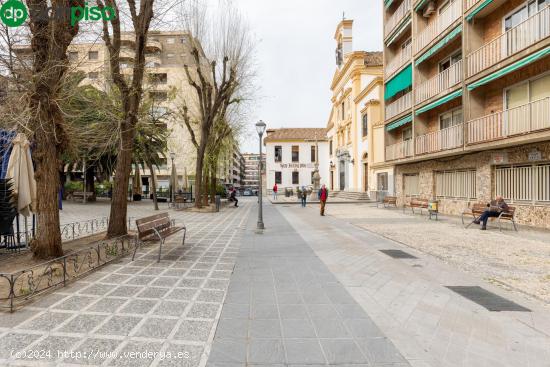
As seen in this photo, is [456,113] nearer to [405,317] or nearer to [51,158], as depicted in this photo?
[405,317]

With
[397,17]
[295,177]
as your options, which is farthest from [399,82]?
[295,177]

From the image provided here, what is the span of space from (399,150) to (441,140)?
4.72m

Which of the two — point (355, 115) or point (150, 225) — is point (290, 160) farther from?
point (150, 225)

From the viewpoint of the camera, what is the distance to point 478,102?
44.6 ft

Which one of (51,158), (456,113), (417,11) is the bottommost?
(51,158)

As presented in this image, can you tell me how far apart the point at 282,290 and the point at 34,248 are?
474 cm

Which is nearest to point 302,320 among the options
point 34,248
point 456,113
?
point 34,248

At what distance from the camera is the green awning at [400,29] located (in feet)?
62.0

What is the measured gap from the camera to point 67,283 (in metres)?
4.64

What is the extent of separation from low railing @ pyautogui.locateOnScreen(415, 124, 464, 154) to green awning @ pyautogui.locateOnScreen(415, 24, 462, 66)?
14.0 feet

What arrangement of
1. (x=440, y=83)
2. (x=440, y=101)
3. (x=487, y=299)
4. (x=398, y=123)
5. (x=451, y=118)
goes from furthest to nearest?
(x=398, y=123)
(x=451, y=118)
(x=440, y=83)
(x=440, y=101)
(x=487, y=299)

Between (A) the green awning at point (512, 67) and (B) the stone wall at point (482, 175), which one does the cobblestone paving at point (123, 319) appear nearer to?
(B) the stone wall at point (482, 175)

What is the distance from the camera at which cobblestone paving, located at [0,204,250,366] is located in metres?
2.80

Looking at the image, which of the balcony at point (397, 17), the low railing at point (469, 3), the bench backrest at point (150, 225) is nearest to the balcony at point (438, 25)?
the low railing at point (469, 3)
